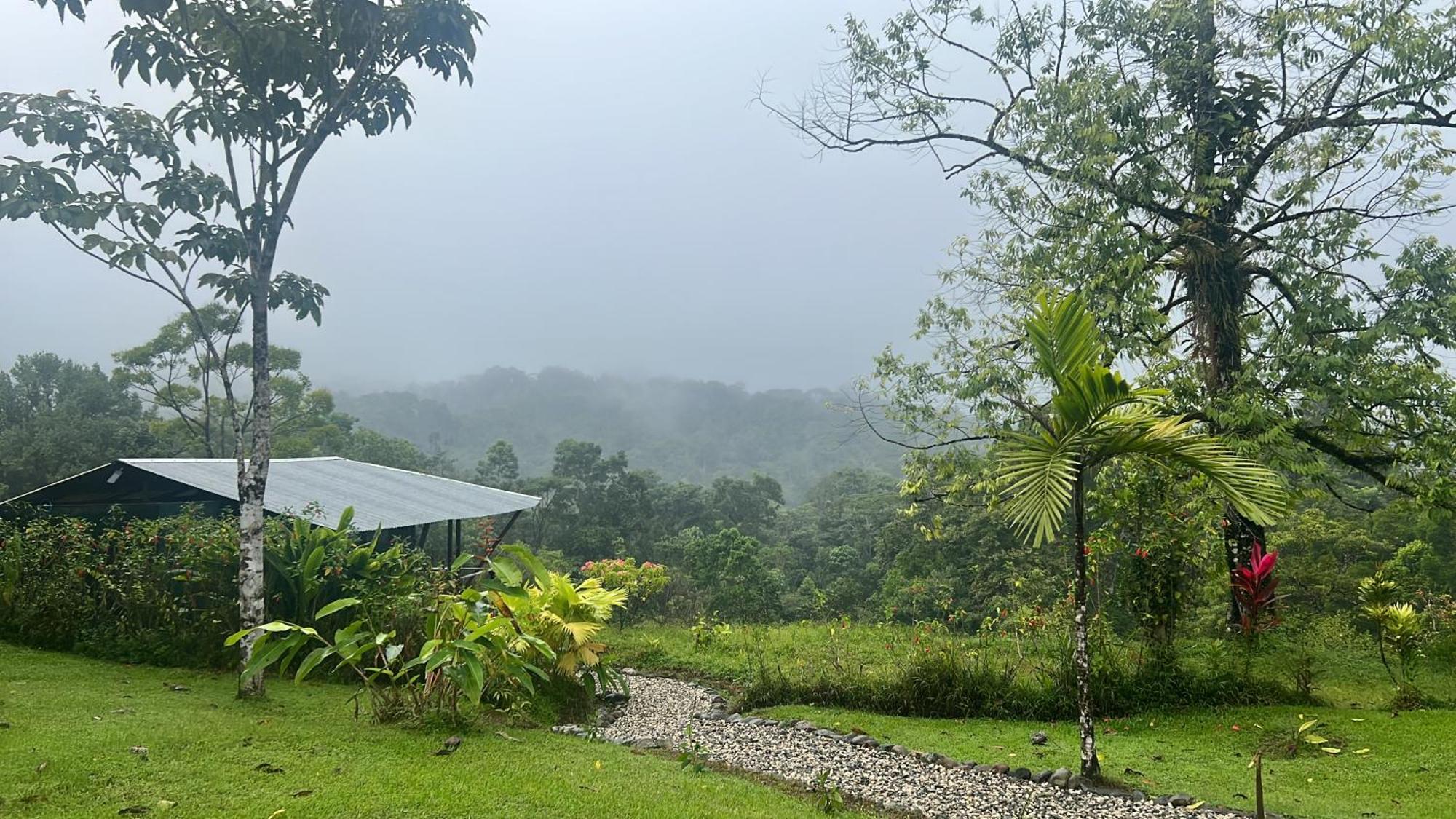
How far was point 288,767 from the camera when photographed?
3.73m

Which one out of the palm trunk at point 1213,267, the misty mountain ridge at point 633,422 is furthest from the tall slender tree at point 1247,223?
the misty mountain ridge at point 633,422

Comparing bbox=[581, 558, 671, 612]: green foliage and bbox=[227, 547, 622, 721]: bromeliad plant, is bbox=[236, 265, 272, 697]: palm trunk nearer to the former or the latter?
bbox=[227, 547, 622, 721]: bromeliad plant

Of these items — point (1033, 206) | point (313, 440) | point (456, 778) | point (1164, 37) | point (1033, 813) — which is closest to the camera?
point (456, 778)

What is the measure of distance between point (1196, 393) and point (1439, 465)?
1916mm

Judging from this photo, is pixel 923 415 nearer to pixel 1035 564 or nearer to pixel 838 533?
pixel 1035 564

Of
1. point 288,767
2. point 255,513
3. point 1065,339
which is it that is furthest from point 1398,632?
point 255,513

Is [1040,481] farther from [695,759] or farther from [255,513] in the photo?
[255,513]

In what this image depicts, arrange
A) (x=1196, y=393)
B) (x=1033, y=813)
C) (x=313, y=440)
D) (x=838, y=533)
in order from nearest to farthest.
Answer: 1. (x=1033, y=813)
2. (x=1196, y=393)
3. (x=313, y=440)
4. (x=838, y=533)

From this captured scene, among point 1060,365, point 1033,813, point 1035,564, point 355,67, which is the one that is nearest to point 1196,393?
point 1060,365

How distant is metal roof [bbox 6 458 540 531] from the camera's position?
8.96 m

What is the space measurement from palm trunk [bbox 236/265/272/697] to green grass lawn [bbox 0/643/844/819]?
42 centimetres

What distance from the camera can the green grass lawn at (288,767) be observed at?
10.6ft

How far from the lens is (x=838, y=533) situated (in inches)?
1095

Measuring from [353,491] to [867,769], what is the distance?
9.10m
